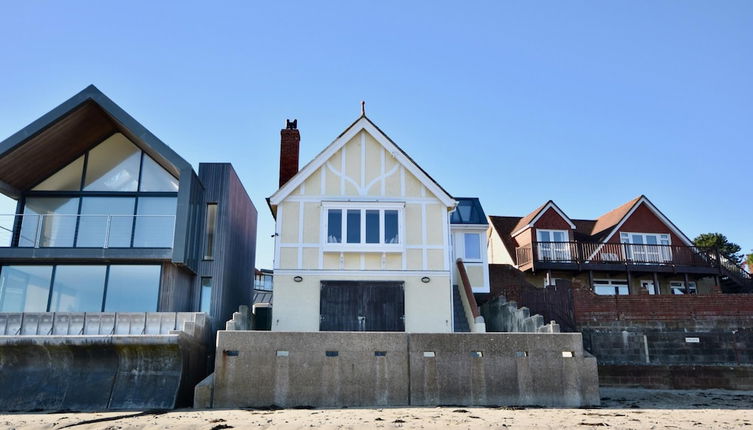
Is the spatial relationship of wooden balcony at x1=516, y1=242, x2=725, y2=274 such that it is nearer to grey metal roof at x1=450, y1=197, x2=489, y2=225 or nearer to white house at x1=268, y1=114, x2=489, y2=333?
grey metal roof at x1=450, y1=197, x2=489, y2=225

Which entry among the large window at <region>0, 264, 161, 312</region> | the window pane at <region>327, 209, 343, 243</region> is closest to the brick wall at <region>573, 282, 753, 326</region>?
the window pane at <region>327, 209, 343, 243</region>

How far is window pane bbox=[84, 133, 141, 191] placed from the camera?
2070 centimetres

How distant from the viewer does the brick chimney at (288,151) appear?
875 inches

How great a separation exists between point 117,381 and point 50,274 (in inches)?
243

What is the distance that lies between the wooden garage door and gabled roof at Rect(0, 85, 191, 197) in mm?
6019

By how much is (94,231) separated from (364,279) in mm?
8572

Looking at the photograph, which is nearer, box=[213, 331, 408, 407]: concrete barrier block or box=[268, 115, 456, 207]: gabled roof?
box=[213, 331, 408, 407]: concrete barrier block

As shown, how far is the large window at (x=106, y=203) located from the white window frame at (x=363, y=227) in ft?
15.6

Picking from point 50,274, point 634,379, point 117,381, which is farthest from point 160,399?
point 634,379

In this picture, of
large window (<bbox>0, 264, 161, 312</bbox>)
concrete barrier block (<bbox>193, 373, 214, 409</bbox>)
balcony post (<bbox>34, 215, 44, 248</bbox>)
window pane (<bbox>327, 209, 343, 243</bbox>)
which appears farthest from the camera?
window pane (<bbox>327, 209, 343, 243</bbox>)

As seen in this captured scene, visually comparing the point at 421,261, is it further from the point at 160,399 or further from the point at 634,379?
the point at 160,399

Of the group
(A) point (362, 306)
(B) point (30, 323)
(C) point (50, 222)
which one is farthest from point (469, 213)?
(B) point (30, 323)

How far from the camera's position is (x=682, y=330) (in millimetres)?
21062

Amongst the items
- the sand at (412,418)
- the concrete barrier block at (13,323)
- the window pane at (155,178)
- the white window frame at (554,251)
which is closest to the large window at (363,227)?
the window pane at (155,178)
